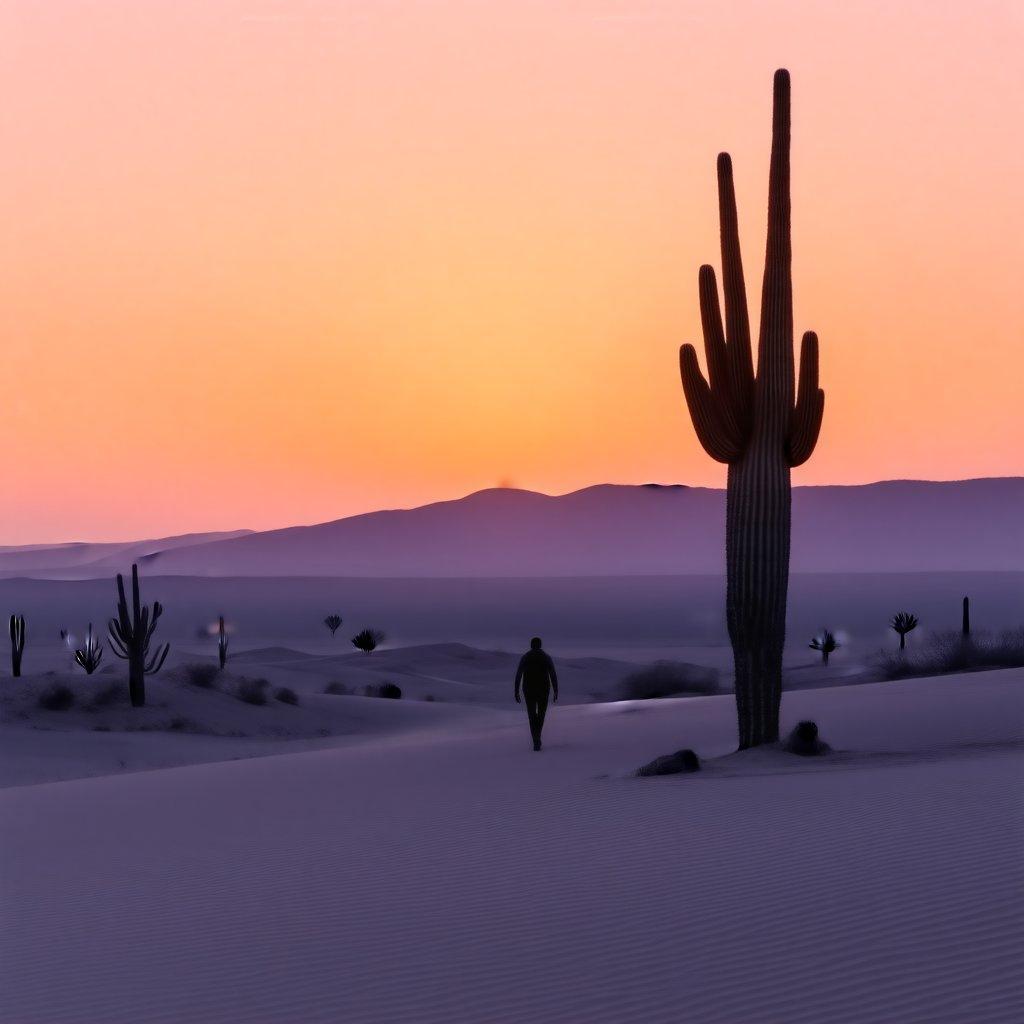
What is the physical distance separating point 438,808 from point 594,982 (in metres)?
6.15

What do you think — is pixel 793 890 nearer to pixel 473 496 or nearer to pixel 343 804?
pixel 343 804

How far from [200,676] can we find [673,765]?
73.8 feet

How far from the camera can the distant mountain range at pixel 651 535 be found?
176m

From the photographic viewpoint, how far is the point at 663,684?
140 ft

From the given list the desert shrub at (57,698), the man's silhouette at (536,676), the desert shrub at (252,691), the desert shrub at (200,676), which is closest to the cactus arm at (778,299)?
the man's silhouette at (536,676)

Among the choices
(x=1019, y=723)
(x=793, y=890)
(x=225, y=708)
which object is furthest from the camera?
(x=225, y=708)

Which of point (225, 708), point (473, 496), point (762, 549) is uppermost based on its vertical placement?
point (473, 496)

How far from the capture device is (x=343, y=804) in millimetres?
14344

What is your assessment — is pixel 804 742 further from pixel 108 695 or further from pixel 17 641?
pixel 17 641

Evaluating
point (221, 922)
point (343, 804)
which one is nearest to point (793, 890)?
point (221, 922)

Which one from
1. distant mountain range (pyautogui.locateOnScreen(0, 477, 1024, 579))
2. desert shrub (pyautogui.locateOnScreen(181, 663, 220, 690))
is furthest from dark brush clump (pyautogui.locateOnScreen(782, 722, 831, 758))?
distant mountain range (pyautogui.locateOnScreen(0, 477, 1024, 579))

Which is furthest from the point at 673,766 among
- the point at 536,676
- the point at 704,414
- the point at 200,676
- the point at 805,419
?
the point at 200,676

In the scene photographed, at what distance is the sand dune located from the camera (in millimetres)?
6887

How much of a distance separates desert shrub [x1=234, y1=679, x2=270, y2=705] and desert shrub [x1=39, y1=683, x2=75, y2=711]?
4384 mm
